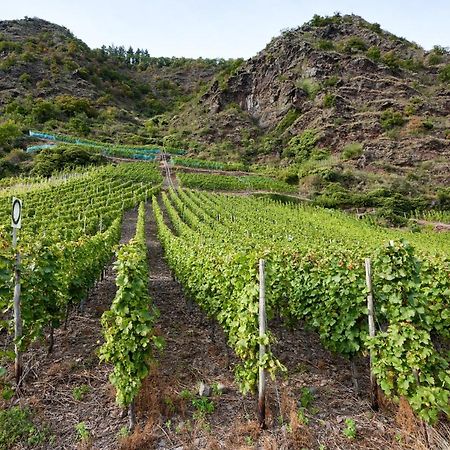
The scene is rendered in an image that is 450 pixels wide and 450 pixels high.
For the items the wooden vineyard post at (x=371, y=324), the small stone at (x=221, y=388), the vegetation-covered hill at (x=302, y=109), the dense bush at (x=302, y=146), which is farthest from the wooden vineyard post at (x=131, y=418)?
the dense bush at (x=302, y=146)

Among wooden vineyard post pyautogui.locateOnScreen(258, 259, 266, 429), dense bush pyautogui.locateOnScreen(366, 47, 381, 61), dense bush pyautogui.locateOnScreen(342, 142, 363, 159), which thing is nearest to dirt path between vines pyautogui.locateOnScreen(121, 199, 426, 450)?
wooden vineyard post pyautogui.locateOnScreen(258, 259, 266, 429)

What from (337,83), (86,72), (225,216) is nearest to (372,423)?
(225,216)

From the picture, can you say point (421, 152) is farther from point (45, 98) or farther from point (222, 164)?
point (45, 98)

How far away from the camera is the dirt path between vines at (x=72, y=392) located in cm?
443

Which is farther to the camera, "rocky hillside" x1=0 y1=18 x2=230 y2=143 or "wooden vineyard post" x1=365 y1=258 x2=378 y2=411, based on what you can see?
"rocky hillside" x1=0 y1=18 x2=230 y2=143

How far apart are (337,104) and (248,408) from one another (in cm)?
6696

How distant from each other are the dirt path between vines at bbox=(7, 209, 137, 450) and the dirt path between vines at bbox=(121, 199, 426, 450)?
1.60ft

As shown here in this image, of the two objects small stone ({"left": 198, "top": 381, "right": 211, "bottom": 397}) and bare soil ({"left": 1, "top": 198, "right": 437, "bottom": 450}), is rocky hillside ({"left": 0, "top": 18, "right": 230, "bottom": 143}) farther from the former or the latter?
small stone ({"left": 198, "top": 381, "right": 211, "bottom": 397})

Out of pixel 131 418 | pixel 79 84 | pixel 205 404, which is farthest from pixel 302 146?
pixel 79 84

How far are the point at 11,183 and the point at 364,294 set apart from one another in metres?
41.7

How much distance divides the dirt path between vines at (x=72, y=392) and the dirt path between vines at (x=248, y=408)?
0.49 meters

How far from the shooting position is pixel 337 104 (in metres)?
63.8

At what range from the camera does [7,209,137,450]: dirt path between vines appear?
443 cm

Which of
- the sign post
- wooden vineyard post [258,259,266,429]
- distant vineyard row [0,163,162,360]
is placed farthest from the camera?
distant vineyard row [0,163,162,360]
